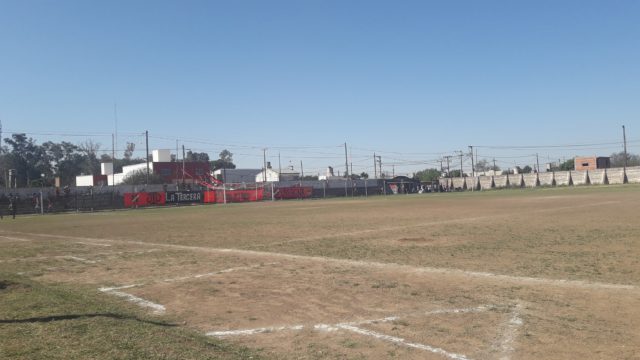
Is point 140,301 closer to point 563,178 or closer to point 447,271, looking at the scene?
point 447,271

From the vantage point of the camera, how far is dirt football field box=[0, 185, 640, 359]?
579 cm

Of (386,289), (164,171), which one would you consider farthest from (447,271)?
(164,171)

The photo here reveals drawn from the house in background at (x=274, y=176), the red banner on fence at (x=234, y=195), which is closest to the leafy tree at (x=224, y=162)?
the house in background at (x=274, y=176)

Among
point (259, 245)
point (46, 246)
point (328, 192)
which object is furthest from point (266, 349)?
point (328, 192)

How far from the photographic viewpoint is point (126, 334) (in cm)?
601

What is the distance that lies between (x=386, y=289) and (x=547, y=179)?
335ft

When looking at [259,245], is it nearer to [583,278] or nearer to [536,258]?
[536,258]

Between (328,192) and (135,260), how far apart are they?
7818cm

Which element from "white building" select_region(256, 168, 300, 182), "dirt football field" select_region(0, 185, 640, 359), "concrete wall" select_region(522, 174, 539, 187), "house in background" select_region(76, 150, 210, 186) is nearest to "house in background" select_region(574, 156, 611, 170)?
"concrete wall" select_region(522, 174, 539, 187)

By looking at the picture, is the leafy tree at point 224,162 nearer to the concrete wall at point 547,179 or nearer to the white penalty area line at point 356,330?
the concrete wall at point 547,179

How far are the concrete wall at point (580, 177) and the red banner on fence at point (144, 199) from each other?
247 feet

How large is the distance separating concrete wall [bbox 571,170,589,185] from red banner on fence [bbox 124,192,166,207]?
75.3 metres

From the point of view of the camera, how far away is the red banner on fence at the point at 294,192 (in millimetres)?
80875

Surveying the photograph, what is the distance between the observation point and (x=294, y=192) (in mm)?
83438
